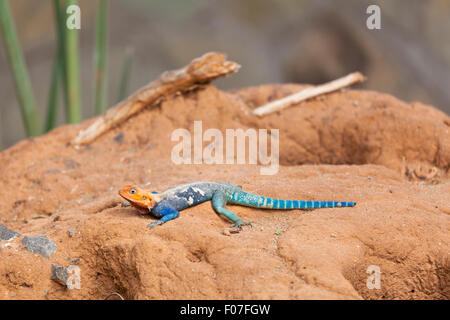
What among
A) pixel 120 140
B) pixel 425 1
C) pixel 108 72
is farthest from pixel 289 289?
pixel 108 72

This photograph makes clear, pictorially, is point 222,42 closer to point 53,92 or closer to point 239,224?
point 53,92

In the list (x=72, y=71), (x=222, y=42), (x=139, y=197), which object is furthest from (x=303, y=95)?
(x=222, y=42)

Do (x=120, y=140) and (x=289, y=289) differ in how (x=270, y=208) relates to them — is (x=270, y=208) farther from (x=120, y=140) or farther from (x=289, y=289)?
(x=120, y=140)

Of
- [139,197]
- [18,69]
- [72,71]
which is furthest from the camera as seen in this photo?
[72,71]

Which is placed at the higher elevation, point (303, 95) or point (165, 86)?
point (165, 86)

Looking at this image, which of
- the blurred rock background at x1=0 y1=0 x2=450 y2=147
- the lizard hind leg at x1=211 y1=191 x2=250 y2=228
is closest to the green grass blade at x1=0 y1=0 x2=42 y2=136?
the lizard hind leg at x1=211 y1=191 x2=250 y2=228
